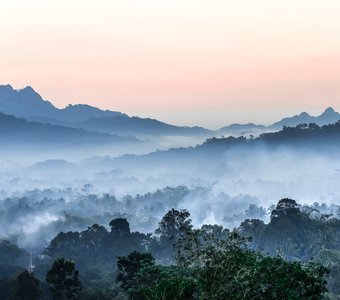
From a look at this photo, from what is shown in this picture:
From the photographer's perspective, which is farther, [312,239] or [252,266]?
[312,239]

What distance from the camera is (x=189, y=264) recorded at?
4044cm

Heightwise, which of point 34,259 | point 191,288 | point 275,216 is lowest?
point 34,259

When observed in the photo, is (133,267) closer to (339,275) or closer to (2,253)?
(339,275)

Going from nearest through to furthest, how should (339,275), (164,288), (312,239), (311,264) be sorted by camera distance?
1. (164,288)
2. (311,264)
3. (339,275)
4. (312,239)

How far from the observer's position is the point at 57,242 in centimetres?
16050

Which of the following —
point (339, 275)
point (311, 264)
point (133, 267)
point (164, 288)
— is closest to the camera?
point (164, 288)

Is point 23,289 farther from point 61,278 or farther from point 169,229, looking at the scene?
point 169,229

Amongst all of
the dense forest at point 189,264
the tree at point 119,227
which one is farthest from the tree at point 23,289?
the tree at point 119,227

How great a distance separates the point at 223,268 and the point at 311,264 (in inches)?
273

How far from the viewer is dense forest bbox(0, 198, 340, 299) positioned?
3650cm

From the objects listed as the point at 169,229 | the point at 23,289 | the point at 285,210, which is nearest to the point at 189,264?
the point at 23,289

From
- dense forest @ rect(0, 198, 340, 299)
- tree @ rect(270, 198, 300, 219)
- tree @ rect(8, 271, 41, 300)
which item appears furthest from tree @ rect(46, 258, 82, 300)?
tree @ rect(270, 198, 300, 219)

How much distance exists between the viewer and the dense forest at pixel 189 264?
36500 mm

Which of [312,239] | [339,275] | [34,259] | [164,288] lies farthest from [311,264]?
[34,259]
